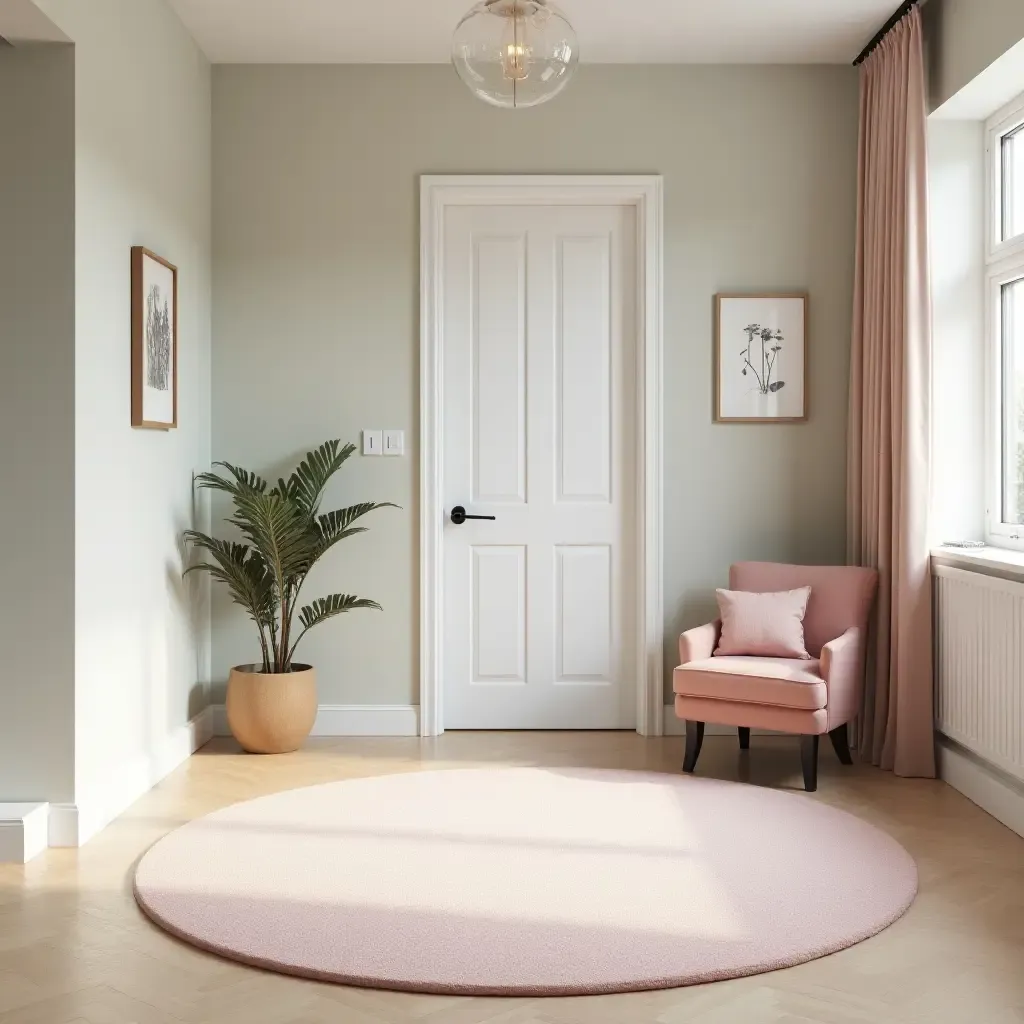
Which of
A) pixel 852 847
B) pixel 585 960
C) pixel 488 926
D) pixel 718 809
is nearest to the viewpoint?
pixel 585 960

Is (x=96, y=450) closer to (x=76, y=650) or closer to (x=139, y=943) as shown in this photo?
(x=76, y=650)

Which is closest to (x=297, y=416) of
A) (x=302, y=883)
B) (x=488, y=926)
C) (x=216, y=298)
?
(x=216, y=298)

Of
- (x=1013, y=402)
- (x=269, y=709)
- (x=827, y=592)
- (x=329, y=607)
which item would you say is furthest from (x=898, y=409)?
(x=269, y=709)

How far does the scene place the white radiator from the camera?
11.7 ft

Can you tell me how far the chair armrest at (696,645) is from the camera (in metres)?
4.25

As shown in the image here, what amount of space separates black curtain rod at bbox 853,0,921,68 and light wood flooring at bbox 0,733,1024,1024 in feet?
9.33

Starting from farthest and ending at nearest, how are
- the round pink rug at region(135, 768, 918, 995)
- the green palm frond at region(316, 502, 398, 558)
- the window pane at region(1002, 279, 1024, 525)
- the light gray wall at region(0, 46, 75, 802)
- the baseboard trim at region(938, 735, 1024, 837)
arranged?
the green palm frond at region(316, 502, 398, 558)
the window pane at region(1002, 279, 1024, 525)
the baseboard trim at region(938, 735, 1024, 837)
the light gray wall at region(0, 46, 75, 802)
the round pink rug at region(135, 768, 918, 995)

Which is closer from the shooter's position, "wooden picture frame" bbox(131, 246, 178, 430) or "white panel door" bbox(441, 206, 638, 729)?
"wooden picture frame" bbox(131, 246, 178, 430)

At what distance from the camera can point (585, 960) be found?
2531 mm

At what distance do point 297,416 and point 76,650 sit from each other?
5.68 feet

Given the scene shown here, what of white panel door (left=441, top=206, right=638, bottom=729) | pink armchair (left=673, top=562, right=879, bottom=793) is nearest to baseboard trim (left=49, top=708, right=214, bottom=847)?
white panel door (left=441, top=206, right=638, bottom=729)

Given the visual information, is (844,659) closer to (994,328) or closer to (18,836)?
(994,328)

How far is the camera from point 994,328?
429 cm

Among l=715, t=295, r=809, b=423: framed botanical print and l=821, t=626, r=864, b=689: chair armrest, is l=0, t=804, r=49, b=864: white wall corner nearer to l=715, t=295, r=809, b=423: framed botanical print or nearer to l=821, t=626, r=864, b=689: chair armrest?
l=821, t=626, r=864, b=689: chair armrest
